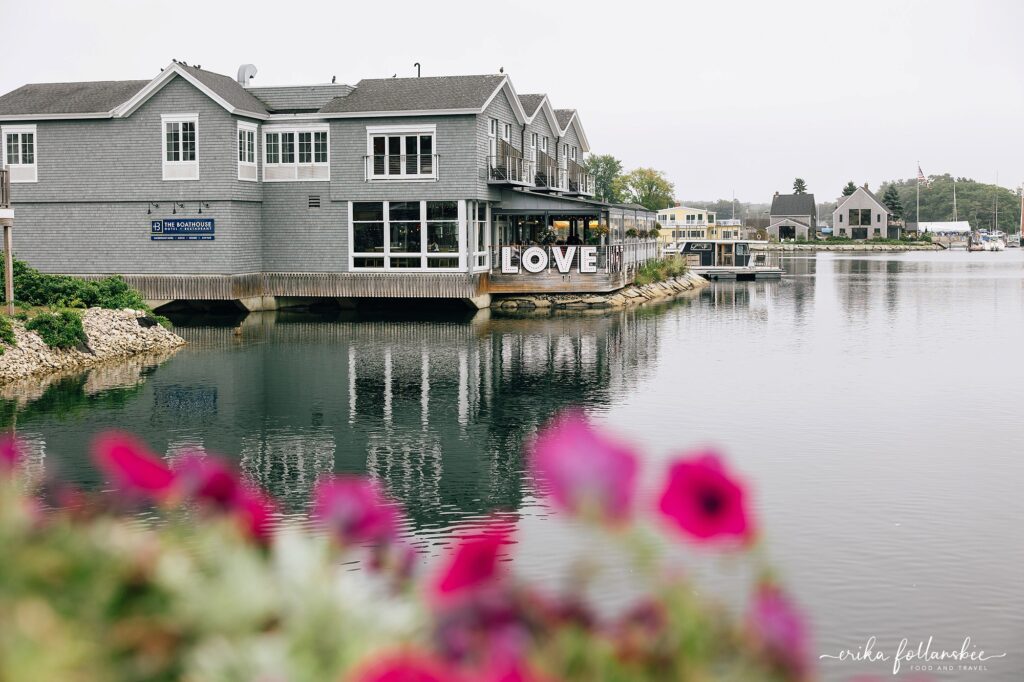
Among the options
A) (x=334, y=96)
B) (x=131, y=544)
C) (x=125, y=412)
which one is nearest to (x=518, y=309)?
(x=334, y=96)

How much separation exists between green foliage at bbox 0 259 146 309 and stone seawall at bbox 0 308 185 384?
1.95 ft

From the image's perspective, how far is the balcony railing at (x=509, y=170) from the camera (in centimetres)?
4106

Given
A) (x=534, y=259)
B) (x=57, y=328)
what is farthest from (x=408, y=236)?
(x=57, y=328)

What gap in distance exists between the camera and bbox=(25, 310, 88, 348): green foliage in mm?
26172

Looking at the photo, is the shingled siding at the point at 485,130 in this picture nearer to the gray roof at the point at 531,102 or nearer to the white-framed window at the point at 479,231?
the white-framed window at the point at 479,231

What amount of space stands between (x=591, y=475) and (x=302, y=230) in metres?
38.7

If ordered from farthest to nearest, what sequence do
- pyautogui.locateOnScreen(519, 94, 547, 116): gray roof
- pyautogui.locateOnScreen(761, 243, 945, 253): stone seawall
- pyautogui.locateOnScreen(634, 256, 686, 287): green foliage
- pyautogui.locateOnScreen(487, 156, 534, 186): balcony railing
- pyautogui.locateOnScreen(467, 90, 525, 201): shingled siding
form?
pyautogui.locateOnScreen(761, 243, 945, 253): stone seawall, pyautogui.locateOnScreen(634, 256, 686, 287): green foliage, pyautogui.locateOnScreen(519, 94, 547, 116): gray roof, pyautogui.locateOnScreen(487, 156, 534, 186): balcony railing, pyautogui.locateOnScreen(467, 90, 525, 201): shingled siding

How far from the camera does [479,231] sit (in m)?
40.8

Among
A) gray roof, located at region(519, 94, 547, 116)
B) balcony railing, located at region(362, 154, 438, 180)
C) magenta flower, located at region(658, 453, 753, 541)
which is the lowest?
magenta flower, located at region(658, 453, 753, 541)

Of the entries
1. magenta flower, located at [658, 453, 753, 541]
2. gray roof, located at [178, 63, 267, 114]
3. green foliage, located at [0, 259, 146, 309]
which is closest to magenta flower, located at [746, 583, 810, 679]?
magenta flower, located at [658, 453, 753, 541]

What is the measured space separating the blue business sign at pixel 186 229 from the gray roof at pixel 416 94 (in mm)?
5298

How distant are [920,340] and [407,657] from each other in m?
33.2

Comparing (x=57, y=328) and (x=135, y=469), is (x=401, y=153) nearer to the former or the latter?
(x=57, y=328)

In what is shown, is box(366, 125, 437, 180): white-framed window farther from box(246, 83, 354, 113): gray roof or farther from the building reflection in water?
the building reflection in water
